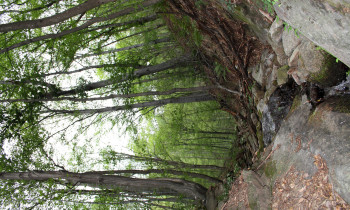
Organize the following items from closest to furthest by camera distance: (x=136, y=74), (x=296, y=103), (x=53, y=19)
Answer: (x=53, y=19)
(x=296, y=103)
(x=136, y=74)

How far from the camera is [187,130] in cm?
1245

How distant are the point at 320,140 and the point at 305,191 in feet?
2.56

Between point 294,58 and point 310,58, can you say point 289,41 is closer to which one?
point 294,58

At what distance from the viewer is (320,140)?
3.83 metres

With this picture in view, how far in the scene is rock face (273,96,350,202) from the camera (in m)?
3.34

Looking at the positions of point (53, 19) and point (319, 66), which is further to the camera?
point (53, 19)

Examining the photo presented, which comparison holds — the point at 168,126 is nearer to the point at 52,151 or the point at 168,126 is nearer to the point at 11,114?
the point at 52,151

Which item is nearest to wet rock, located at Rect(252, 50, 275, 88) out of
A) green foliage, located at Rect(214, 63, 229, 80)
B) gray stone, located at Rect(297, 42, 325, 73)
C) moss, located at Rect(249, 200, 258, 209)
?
gray stone, located at Rect(297, 42, 325, 73)

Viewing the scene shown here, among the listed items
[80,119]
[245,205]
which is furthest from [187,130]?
[245,205]

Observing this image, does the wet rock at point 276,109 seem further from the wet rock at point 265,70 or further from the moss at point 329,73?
A: the moss at point 329,73

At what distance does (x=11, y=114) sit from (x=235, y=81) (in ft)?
20.7

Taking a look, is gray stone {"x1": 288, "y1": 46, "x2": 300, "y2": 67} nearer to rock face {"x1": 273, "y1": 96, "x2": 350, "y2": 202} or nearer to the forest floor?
rock face {"x1": 273, "y1": 96, "x2": 350, "y2": 202}

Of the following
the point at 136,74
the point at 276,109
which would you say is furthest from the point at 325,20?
the point at 136,74

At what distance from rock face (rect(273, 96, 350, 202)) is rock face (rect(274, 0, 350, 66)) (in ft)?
4.04
